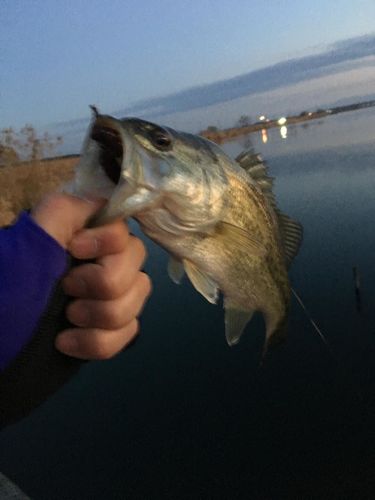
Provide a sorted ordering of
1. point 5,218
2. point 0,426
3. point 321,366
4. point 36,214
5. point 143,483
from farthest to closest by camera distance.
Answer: point 5,218
point 321,366
point 143,483
point 0,426
point 36,214

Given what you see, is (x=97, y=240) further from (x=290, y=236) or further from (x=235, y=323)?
(x=290, y=236)

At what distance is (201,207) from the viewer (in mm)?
2098

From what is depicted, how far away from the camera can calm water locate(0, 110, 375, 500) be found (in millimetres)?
6590

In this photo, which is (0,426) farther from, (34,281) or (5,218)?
(5,218)

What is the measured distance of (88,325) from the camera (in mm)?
1833

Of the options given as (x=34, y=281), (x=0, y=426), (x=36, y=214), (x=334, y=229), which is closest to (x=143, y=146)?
(x=36, y=214)

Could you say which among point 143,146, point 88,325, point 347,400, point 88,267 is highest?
point 143,146

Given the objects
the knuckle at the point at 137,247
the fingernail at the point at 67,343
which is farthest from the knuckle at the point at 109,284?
the fingernail at the point at 67,343

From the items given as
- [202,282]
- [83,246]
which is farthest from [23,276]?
[202,282]

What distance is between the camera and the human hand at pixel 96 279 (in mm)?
1659

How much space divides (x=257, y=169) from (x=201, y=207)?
736 millimetres

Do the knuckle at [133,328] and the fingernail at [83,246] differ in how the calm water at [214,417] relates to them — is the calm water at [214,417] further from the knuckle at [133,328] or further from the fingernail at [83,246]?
the fingernail at [83,246]

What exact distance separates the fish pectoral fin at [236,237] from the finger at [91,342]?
67cm

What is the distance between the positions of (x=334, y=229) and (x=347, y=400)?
798 centimetres
